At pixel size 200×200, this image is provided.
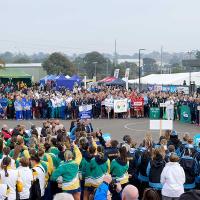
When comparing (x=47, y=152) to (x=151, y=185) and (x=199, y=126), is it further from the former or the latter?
(x=199, y=126)

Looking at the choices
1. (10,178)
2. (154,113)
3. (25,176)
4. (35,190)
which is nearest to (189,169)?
(35,190)

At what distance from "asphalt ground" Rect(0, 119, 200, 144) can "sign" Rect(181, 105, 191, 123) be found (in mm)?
467

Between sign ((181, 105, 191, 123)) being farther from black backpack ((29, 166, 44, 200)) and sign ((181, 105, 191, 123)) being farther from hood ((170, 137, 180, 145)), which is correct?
black backpack ((29, 166, 44, 200))

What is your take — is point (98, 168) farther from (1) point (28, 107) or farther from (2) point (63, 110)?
(2) point (63, 110)

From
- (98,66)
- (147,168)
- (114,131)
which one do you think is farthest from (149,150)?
(98,66)

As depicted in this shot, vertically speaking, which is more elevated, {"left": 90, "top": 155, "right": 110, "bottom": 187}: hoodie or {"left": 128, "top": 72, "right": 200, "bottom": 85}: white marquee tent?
{"left": 128, "top": 72, "right": 200, "bottom": 85}: white marquee tent

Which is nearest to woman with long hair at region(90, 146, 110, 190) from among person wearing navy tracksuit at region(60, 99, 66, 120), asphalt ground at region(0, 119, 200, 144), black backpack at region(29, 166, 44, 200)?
black backpack at region(29, 166, 44, 200)

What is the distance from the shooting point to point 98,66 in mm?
130125

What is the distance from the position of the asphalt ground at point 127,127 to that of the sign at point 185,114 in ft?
1.53

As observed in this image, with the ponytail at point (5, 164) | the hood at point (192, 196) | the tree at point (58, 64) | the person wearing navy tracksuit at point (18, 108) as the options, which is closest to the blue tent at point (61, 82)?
the person wearing navy tracksuit at point (18, 108)

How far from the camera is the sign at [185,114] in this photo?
30.2 meters

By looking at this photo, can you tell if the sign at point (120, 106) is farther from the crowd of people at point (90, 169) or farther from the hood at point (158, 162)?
the hood at point (158, 162)

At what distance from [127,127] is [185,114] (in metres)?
4.43

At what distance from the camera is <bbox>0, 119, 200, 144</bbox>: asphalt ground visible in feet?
83.0
